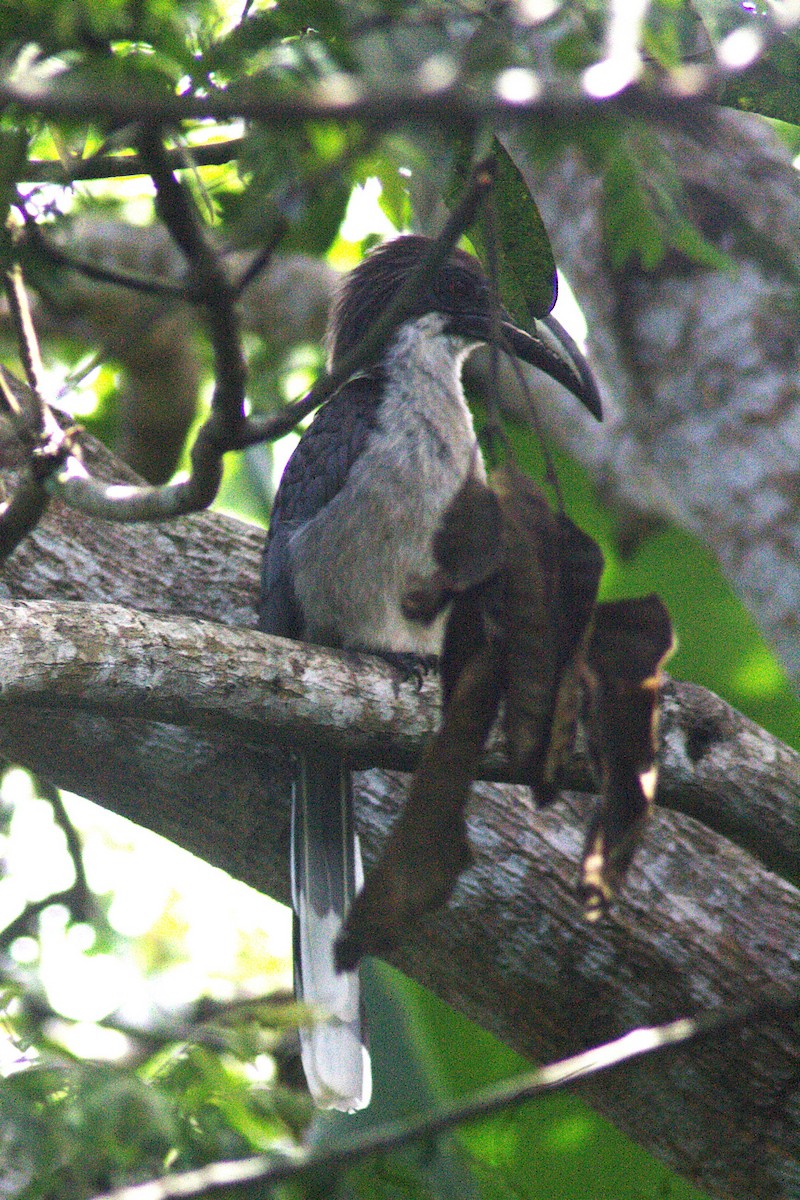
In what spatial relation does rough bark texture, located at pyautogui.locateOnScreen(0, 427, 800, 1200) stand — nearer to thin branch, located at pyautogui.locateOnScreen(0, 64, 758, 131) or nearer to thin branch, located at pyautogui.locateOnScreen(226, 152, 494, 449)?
thin branch, located at pyautogui.locateOnScreen(226, 152, 494, 449)

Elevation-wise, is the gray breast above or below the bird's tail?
above

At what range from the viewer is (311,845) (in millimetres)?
3488

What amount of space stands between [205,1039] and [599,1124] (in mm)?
2886

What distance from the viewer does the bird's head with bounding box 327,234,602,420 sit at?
3816mm

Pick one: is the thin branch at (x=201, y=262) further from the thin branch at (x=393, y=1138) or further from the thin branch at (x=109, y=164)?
the thin branch at (x=393, y=1138)

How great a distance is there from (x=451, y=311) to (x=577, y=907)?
75.6 inches

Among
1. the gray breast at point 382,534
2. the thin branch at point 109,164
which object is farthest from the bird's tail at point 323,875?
the thin branch at point 109,164

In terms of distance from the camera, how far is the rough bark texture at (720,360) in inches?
159

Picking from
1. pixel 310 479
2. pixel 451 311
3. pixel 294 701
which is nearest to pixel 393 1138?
pixel 294 701

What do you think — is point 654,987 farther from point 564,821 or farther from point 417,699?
point 417,699

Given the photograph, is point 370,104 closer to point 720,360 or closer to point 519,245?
point 519,245

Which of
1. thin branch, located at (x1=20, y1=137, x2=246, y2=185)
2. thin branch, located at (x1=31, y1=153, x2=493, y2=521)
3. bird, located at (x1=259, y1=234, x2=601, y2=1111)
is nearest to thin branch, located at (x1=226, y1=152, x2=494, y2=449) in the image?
thin branch, located at (x1=31, y1=153, x2=493, y2=521)

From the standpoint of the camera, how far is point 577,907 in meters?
3.35

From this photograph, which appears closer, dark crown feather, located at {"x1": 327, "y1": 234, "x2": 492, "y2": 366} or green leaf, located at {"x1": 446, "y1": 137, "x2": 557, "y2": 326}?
green leaf, located at {"x1": 446, "y1": 137, "x2": 557, "y2": 326}
